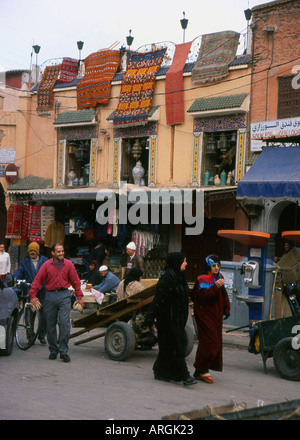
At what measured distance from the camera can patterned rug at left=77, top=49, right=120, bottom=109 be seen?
2152cm

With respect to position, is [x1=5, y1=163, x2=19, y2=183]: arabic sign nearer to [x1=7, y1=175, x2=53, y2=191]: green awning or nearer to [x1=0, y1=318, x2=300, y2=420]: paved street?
[x1=7, y1=175, x2=53, y2=191]: green awning

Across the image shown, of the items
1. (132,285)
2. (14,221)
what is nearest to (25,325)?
(132,285)

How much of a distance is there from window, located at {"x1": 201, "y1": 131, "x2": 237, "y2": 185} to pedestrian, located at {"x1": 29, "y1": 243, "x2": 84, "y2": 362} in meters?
9.24

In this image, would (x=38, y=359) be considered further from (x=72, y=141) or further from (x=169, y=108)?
(x=72, y=141)

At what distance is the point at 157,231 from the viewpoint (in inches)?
774

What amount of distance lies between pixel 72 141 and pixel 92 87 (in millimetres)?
2010

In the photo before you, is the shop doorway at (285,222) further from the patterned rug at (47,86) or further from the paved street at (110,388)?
the patterned rug at (47,86)

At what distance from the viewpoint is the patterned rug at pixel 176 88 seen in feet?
64.4

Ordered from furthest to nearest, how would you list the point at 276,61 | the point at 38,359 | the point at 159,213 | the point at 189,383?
the point at 159,213, the point at 276,61, the point at 38,359, the point at 189,383

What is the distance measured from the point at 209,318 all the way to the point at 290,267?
20.4 ft

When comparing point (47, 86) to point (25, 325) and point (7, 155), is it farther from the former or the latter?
point (25, 325)

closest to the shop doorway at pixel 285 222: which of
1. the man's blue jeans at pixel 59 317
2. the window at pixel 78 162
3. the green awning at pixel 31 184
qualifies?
the window at pixel 78 162
